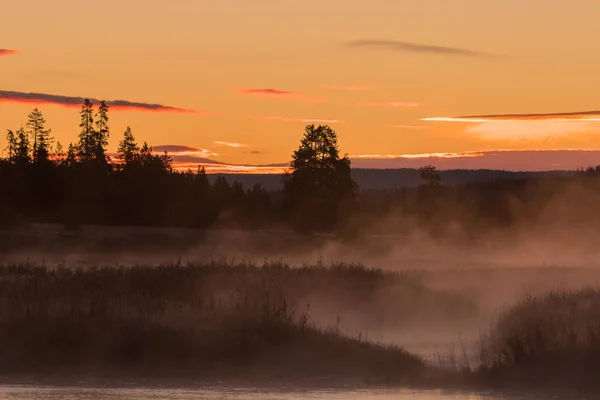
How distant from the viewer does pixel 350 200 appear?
13262 centimetres

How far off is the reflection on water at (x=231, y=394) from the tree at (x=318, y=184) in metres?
99.7

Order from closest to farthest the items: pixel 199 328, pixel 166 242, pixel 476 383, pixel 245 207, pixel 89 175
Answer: pixel 476 383
pixel 199 328
pixel 166 242
pixel 89 175
pixel 245 207

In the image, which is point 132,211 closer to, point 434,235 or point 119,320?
point 434,235

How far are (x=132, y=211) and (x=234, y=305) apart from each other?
86931mm

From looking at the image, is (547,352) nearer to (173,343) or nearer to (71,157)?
(173,343)

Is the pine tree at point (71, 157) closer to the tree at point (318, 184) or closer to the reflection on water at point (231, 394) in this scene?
the tree at point (318, 184)

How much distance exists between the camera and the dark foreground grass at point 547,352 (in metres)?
27.5

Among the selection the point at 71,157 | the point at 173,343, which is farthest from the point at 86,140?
the point at 173,343

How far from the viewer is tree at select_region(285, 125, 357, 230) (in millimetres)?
A: 127188

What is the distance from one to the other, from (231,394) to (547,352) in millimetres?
6973

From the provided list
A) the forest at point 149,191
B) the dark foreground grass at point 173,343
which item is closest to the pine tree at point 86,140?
the forest at point 149,191

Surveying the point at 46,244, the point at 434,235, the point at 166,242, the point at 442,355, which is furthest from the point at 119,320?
the point at 434,235

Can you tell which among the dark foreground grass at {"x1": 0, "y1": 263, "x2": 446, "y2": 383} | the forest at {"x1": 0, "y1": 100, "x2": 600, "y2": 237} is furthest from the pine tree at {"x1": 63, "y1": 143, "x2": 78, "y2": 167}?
the dark foreground grass at {"x1": 0, "y1": 263, "x2": 446, "y2": 383}

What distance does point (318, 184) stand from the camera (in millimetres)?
132250
